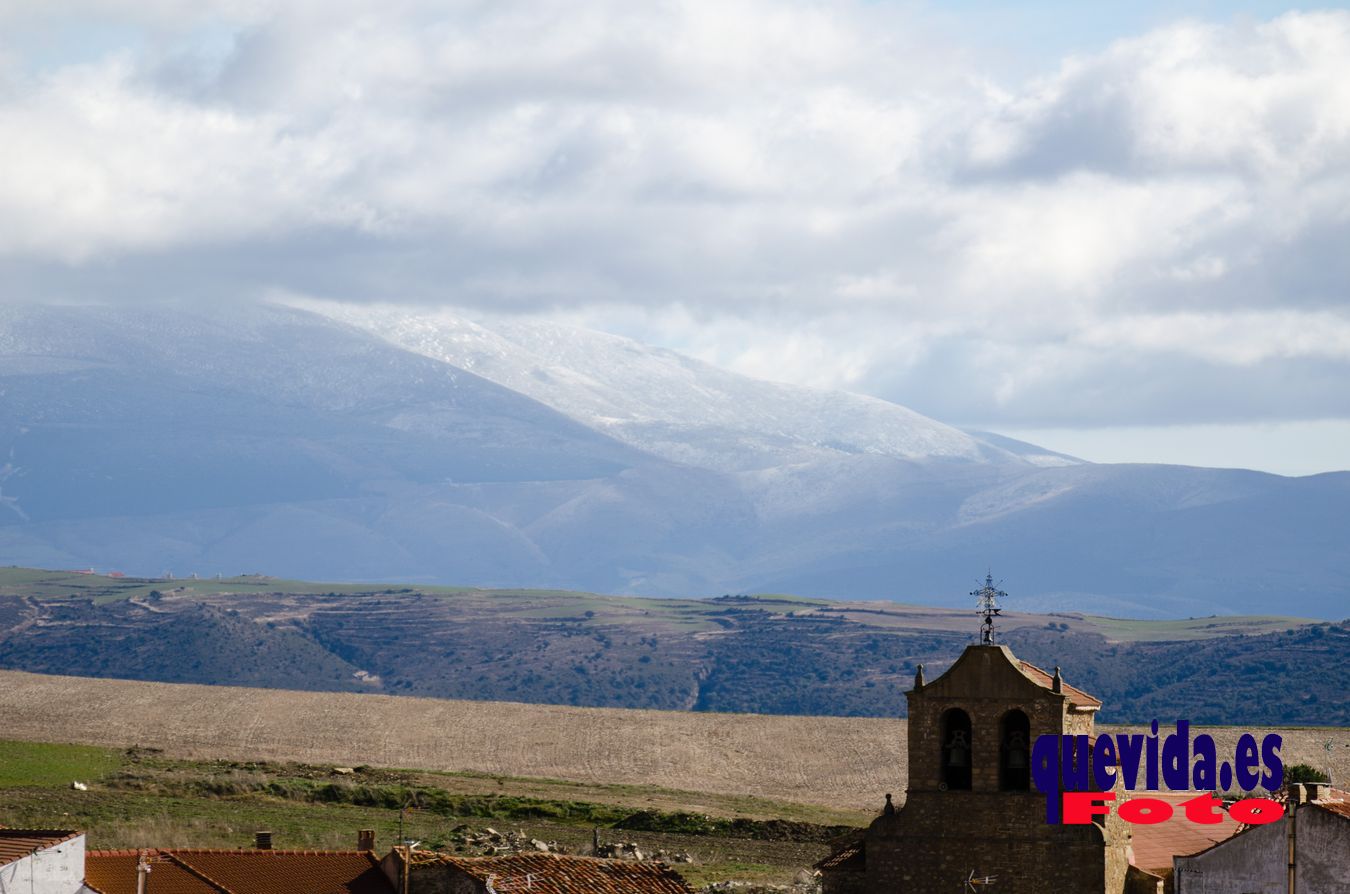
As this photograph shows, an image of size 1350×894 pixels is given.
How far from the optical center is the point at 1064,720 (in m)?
50.2

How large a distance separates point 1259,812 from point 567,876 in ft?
48.4

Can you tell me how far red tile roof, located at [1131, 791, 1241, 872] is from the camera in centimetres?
5419

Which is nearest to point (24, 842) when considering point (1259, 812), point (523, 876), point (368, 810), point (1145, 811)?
point (523, 876)

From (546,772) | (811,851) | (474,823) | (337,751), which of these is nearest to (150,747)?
(337,751)

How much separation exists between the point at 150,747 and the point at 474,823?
4151cm

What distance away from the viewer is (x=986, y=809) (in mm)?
50312

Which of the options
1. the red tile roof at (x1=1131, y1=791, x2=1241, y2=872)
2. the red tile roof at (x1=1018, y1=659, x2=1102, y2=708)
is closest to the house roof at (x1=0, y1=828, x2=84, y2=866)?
the red tile roof at (x1=1018, y1=659, x2=1102, y2=708)

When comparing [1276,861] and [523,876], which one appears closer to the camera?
[1276,861]

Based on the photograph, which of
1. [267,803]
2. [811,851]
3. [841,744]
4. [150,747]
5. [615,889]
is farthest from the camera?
[841,744]

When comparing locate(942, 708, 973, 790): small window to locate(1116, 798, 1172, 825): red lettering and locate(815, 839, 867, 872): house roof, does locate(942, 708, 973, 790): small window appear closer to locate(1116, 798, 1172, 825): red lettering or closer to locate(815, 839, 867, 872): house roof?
locate(815, 839, 867, 872): house roof

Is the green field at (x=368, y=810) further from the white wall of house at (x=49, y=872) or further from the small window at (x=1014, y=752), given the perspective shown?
the white wall of house at (x=49, y=872)

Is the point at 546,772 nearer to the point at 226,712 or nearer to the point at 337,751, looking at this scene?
the point at 337,751

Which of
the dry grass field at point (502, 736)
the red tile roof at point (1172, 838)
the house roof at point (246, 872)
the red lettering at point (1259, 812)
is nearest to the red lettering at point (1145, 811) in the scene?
the red tile roof at point (1172, 838)

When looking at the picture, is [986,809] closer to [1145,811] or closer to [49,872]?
[1145,811]
